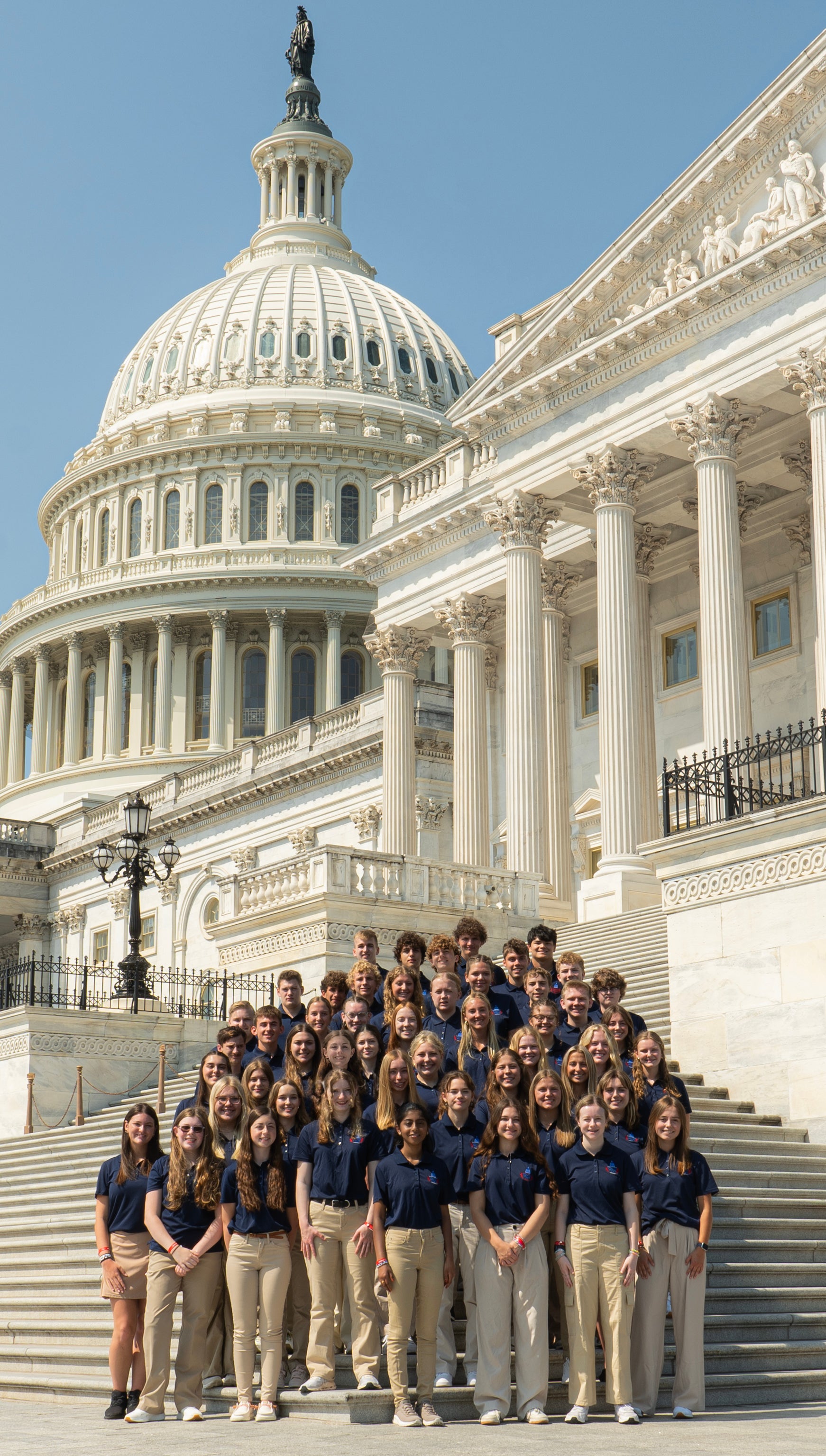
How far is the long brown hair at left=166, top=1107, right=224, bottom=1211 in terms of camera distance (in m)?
11.3

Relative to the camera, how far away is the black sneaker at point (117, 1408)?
1115cm

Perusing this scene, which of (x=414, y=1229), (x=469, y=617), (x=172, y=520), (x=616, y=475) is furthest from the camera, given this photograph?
(x=172, y=520)

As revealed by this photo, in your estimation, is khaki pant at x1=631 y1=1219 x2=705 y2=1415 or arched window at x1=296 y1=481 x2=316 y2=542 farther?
arched window at x1=296 y1=481 x2=316 y2=542

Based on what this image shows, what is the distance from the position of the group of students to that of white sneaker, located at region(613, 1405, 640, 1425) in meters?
0.01

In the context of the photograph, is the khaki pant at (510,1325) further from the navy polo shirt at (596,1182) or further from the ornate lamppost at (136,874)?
the ornate lamppost at (136,874)

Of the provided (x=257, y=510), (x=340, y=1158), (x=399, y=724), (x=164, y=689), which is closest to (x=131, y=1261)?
(x=340, y=1158)

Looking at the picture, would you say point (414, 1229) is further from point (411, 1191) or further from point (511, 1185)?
point (511, 1185)

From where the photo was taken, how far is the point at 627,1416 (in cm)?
1038

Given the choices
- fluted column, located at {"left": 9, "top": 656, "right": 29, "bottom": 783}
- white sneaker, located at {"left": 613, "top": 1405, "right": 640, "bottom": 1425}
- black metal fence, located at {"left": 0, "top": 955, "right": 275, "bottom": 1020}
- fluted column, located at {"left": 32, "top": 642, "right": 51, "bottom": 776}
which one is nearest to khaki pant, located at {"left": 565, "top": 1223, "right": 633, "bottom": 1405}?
white sneaker, located at {"left": 613, "top": 1405, "right": 640, "bottom": 1425}

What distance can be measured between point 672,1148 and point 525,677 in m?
23.9

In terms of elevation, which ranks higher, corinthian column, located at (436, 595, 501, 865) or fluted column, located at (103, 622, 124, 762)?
fluted column, located at (103, 622, 124, 762)

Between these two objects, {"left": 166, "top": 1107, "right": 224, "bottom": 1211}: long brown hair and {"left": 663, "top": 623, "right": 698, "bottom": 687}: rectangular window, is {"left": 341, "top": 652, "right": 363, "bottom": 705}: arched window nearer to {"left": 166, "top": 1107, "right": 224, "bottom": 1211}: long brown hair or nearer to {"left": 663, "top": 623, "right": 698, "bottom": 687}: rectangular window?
{"left": 663, "top": 623, "right": 698, "bottom": 687}: rectangular window

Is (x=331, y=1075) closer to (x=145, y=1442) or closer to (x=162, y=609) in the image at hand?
(x=145, y=1442)

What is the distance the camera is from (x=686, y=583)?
3853 cm
